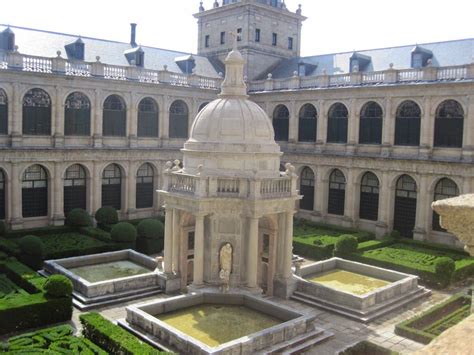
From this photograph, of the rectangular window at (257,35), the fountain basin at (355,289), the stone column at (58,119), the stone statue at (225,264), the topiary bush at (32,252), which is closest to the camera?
the stone statue at (225,264)

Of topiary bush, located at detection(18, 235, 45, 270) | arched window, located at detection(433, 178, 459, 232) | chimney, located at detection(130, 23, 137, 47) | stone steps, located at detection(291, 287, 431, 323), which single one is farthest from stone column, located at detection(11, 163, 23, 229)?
arched window, located at detection(433, 178, 459, 232)

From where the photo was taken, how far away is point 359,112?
164 ft

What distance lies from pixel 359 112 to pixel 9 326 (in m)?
35.9

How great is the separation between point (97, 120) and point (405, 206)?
96.2 feet

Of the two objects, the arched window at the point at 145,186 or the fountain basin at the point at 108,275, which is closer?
the fountain basin at the point at 108,275

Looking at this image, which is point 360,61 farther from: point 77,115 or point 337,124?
point 77,115

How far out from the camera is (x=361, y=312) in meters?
27.7

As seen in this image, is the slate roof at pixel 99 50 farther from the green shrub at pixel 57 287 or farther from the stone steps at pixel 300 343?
the stone steps at pixel 300 343

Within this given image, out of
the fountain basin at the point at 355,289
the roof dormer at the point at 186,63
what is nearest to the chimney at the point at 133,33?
the roof dormer at the point at 186,63

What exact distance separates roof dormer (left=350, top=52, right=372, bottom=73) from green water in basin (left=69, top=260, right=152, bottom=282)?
30.2 meters

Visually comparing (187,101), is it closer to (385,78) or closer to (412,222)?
(385,78)

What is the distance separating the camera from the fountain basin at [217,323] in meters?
21.6

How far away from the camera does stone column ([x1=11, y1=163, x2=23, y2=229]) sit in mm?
44906

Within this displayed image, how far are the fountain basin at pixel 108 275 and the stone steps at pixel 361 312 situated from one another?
825 cm
